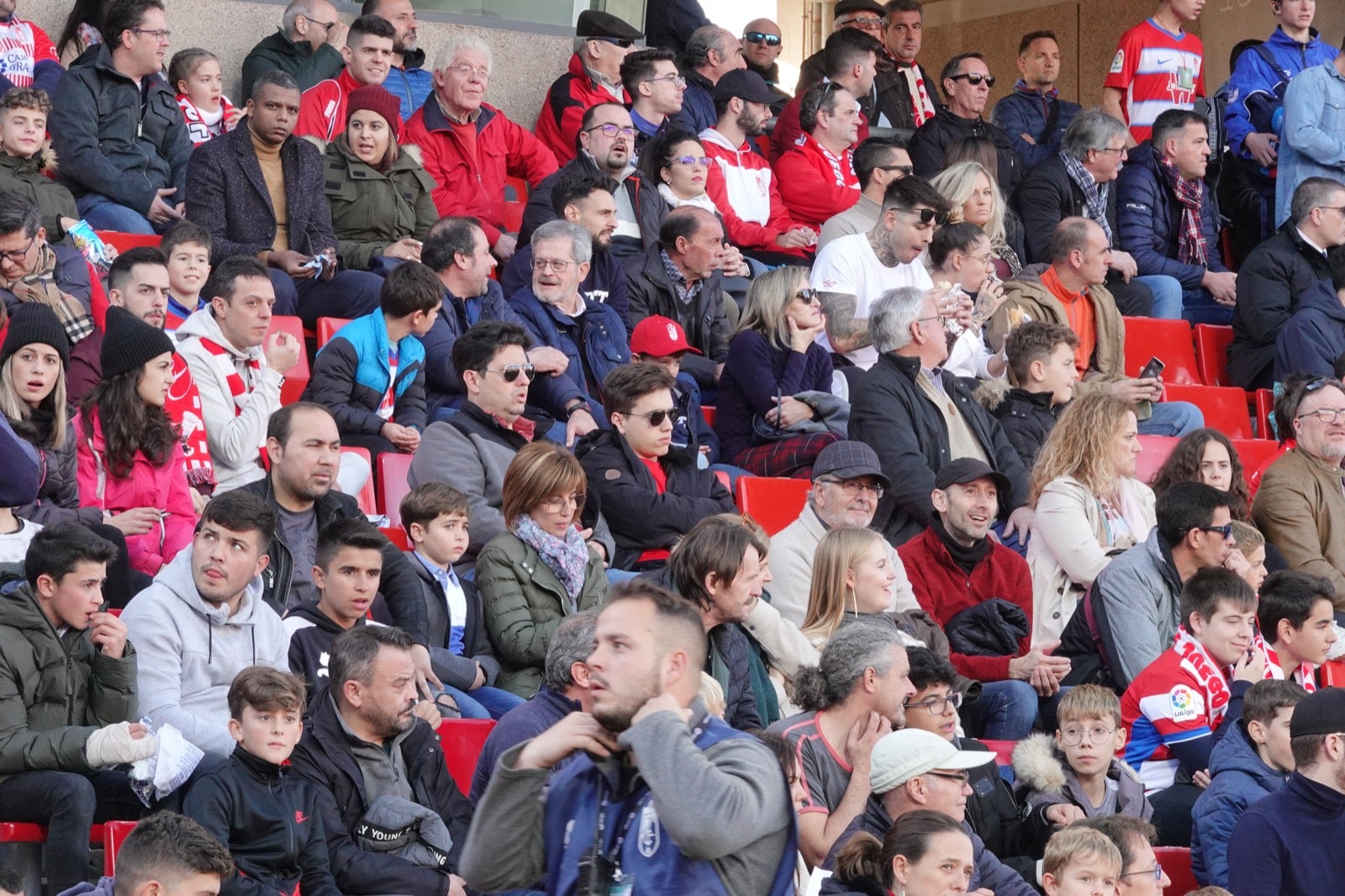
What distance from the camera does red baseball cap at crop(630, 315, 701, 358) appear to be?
8414 mm

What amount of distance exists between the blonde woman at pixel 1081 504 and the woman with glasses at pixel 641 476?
1.19 metres

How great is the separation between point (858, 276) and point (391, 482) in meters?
2.68

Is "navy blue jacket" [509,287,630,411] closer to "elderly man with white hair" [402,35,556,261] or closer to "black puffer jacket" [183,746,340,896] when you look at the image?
"elderly man with white hair" [402,35,556,261]

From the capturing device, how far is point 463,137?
395 inches

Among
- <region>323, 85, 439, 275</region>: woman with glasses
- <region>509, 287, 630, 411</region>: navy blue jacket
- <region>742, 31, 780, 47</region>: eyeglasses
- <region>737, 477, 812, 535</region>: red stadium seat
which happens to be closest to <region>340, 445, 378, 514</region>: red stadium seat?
<region>509, 287, 630, 411</region>: navy blue jacket

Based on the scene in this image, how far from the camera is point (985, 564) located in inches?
288

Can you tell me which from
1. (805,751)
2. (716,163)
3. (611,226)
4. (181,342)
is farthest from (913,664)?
(716,163)

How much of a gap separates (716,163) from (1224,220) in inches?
125

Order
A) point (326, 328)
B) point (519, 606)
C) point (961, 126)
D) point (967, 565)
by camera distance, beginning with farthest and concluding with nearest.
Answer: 1. point (961, 126)
2. point (326, 328)
3. point (967, 565)
4. point (519, 606)

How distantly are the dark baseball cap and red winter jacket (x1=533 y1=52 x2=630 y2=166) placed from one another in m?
4.21

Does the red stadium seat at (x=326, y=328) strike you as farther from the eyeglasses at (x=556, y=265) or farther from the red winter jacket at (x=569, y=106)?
the red winter jacket at (x=569, y=106)

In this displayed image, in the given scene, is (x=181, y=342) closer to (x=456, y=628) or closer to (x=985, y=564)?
(x=456, y=628)

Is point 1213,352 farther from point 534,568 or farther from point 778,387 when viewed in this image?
point 534,568

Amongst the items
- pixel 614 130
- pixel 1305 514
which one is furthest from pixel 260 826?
pixel 614 130
